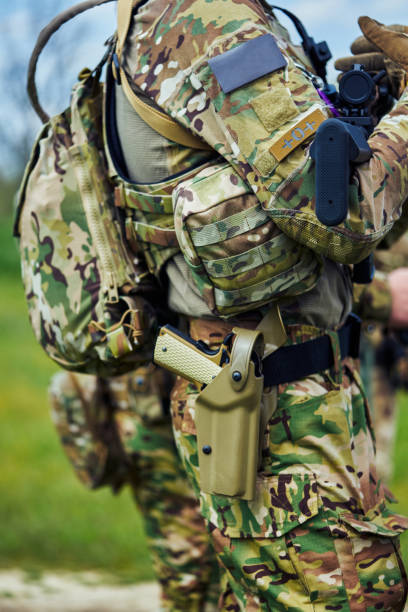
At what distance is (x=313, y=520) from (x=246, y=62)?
1.19 meters

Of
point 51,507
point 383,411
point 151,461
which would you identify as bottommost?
point 51,507

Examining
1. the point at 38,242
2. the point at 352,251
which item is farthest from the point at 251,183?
the point at 38,242

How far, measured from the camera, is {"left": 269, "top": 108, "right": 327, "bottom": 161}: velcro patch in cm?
194

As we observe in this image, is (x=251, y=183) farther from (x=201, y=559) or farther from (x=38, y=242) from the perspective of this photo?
(x=201, y=559)

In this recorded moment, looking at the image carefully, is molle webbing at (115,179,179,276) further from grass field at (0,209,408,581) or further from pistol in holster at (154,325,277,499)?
grass field at (0,209,408,581)

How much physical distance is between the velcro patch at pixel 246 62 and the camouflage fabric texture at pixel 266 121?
18mm

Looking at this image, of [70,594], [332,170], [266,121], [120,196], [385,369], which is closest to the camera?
[332,170]

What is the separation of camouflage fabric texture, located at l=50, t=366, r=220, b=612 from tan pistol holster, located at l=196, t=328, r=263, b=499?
1.27 m

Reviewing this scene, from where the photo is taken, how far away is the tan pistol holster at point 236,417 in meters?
2.13

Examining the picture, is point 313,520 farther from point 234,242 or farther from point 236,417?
point 234,242

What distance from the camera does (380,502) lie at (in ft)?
7.57

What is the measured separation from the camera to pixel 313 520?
2.14 metres

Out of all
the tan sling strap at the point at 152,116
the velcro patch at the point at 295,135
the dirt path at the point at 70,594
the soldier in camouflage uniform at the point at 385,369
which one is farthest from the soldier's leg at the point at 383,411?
the velcro patch at the point at 295,135

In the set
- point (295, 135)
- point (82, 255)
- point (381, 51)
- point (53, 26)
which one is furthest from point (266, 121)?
point (53, 26)
